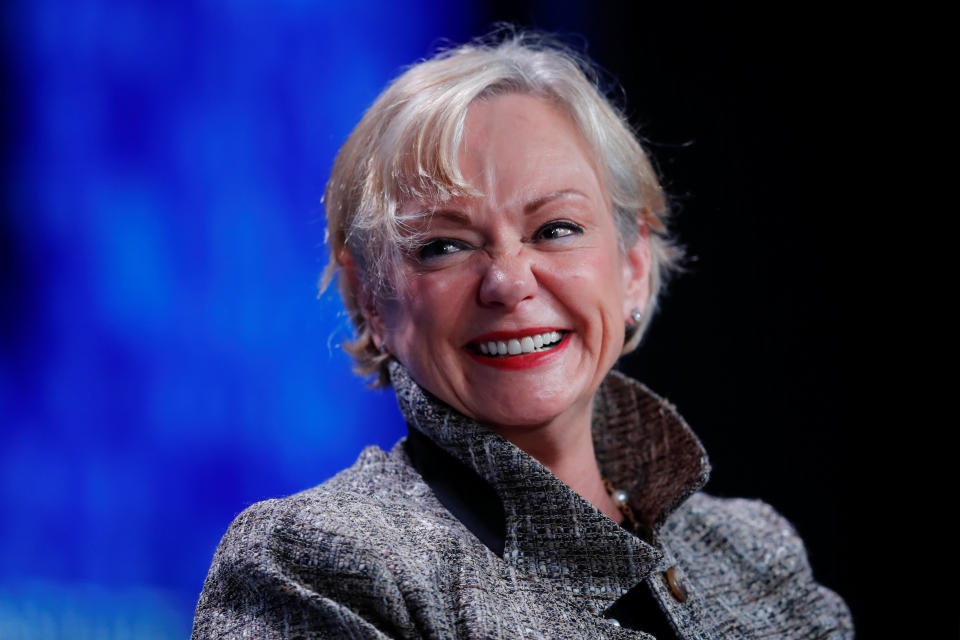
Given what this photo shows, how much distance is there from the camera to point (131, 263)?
230 cm

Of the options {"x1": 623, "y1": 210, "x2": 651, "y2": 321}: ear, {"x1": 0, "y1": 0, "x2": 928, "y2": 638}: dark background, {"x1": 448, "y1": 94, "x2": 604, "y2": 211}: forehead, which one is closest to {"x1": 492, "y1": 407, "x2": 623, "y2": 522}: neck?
{"x1": 623, "y1": 210, "x2": 651, "y2": 321}: ear

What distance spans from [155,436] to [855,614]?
5.64ft

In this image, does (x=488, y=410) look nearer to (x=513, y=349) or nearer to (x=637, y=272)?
(x=513, y=349)

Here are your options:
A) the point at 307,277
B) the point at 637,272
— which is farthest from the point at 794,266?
the point at 307,277

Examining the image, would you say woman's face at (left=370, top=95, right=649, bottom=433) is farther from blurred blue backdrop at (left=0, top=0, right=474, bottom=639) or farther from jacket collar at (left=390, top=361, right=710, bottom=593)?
blurred blue backdrop at (left=0, top=0, right=474, bottom=639)

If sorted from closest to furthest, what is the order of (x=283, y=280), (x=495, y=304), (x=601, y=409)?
1. (x=495, y=304)
2. (x=601, y=409)
3. (x=283, y=280)

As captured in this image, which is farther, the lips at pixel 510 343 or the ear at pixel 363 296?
the ear at pixel 363 296

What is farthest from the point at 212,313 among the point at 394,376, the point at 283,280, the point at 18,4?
the point at 394,376

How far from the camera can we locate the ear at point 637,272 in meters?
1.63

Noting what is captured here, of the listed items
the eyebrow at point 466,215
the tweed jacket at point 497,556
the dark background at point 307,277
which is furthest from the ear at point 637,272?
the dark background at point 307,277

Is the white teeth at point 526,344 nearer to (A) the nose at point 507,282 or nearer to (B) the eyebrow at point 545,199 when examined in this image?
(A) the nose at point 507,282

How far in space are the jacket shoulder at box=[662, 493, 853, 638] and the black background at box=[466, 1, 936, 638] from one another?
799mm

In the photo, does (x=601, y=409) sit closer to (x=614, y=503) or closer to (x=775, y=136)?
(x=614, y=503)

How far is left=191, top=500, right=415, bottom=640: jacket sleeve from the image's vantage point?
3.57 ft
